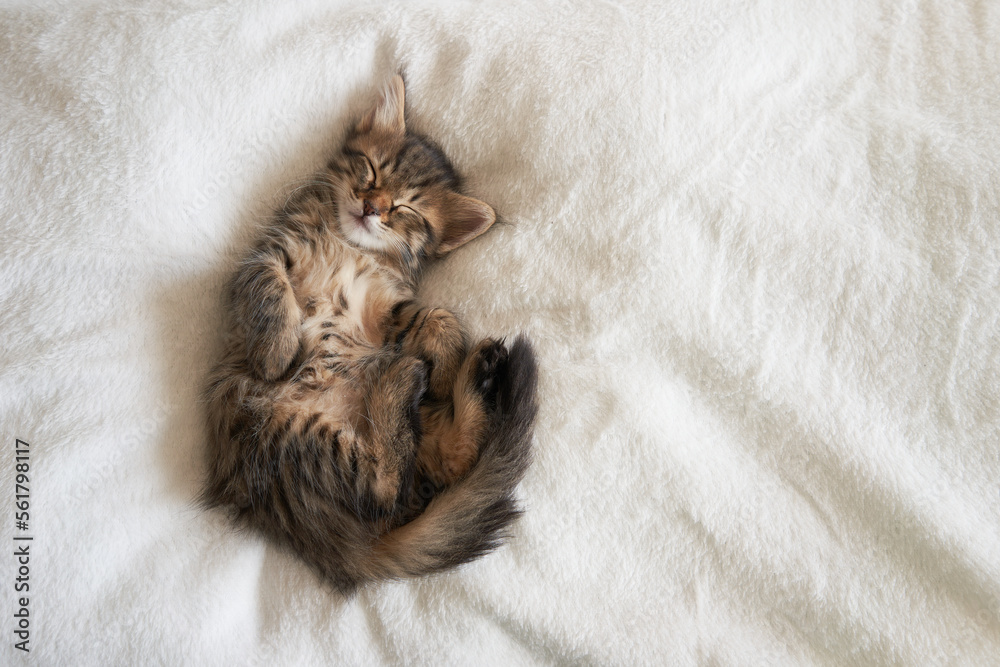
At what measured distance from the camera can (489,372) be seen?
4.43 feet

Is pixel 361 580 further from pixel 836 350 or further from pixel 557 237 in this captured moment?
pixel 836 350

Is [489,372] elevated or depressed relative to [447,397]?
elevated

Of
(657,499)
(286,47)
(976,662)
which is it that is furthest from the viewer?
(286,47)

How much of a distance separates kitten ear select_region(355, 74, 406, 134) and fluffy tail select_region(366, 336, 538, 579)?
0.79 meters

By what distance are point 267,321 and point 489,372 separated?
0.52 meters

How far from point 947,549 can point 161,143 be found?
6.43ft

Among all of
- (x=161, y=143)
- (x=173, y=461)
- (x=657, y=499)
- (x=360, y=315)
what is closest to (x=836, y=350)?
(x=657, y=499)

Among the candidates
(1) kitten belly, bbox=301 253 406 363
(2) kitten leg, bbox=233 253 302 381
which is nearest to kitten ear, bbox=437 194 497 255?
(1) kitten belly, bbox=301 253 406 363

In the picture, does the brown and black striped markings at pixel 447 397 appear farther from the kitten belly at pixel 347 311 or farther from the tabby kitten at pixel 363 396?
the kitten belly at pixel 347 311

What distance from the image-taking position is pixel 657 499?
4.30 ft

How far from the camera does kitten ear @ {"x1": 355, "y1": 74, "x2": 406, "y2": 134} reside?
5.13ft

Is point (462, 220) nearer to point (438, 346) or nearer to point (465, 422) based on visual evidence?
point (438, 346)

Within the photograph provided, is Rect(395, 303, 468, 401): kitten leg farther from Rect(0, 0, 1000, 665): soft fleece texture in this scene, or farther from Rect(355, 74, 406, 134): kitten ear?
Rect(355, 74, 406, 134): kitten ear

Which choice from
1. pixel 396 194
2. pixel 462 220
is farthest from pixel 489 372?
pixel 396 194
